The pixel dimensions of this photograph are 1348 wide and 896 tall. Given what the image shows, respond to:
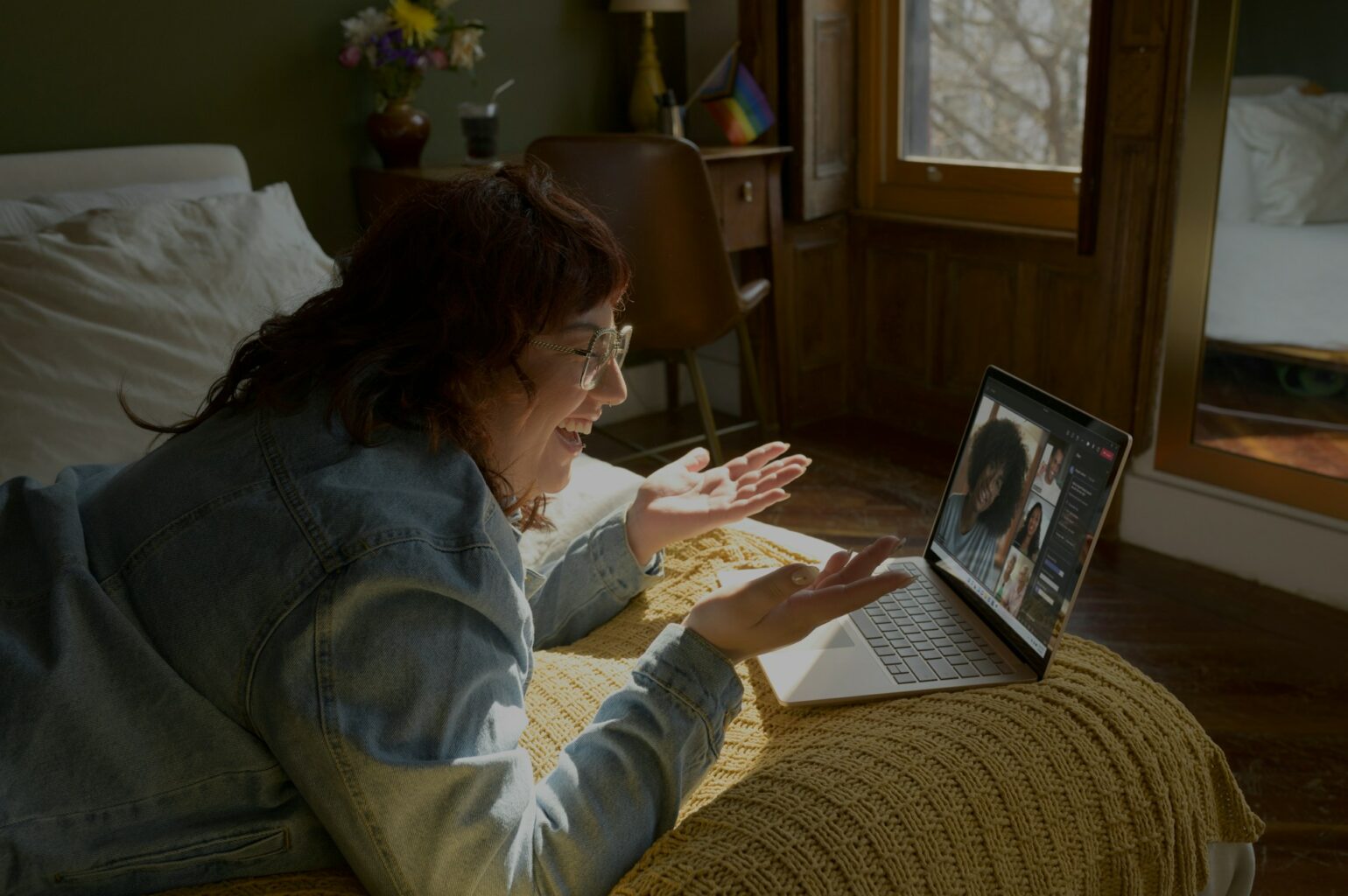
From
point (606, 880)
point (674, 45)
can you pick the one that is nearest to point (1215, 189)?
point (674, 45)

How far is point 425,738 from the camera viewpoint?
32.6 inches

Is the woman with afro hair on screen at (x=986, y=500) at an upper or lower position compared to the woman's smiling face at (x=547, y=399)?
lower

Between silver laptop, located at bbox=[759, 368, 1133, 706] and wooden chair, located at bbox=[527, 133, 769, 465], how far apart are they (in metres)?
→ 1.59

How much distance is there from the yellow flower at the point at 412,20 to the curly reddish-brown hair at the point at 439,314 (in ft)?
7.43

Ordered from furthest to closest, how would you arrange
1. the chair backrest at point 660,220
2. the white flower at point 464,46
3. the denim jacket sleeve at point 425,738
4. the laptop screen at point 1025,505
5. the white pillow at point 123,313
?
the white flower at point 464,46
the chair backrest at point 660,220
the white pillow at point 123,313
the laptop screen at point 1025,505
the denim jacket sleeve at point 425,738

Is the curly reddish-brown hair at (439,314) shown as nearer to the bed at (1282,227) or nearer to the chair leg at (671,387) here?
the bed at (1282,227)

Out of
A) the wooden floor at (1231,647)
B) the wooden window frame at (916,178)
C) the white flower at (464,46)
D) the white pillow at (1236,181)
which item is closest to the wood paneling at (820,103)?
the wooden window frame at (916,178)

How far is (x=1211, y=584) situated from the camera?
2654 millimetres

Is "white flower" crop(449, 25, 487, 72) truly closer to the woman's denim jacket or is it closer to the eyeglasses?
the eyeglasses

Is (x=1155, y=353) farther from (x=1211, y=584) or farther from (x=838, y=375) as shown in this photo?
(x=838, y=375)

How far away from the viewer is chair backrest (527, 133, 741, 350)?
2.79 m

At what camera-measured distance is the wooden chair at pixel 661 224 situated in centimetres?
279

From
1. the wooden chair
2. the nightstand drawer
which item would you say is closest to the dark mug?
the wooden chair

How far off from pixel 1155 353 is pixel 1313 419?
360 millimetres
